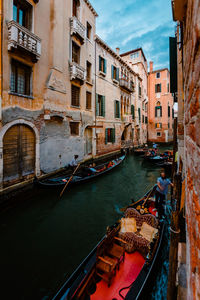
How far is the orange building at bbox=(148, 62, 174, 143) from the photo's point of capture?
29641 millimetres

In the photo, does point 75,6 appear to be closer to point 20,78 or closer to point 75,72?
point 75,72

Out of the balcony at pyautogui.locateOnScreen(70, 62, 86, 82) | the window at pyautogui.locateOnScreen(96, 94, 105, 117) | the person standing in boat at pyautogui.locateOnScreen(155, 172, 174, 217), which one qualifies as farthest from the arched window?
the person standing in boat at pyautogui.locateOnScreen(155, 172, 174, 217)

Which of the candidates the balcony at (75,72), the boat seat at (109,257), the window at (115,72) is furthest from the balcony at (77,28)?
the boat seat at (109,257)

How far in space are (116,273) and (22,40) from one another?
9.00 m

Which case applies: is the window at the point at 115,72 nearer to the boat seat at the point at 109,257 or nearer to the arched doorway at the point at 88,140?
the arched doorway at the point at 88,140

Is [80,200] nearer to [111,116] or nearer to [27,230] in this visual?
[27,230]

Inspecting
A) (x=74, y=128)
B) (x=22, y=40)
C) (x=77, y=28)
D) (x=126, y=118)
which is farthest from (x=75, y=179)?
(x=126, y=118)

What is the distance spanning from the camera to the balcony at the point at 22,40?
6609 millimetres

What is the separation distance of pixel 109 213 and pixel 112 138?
10930 millimetres

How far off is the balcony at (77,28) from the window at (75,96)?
336cm

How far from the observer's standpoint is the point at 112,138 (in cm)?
1684

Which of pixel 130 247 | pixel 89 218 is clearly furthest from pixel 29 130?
pixel 130 247

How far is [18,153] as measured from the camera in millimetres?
7535

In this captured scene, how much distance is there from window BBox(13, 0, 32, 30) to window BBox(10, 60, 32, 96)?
2.07 meters
